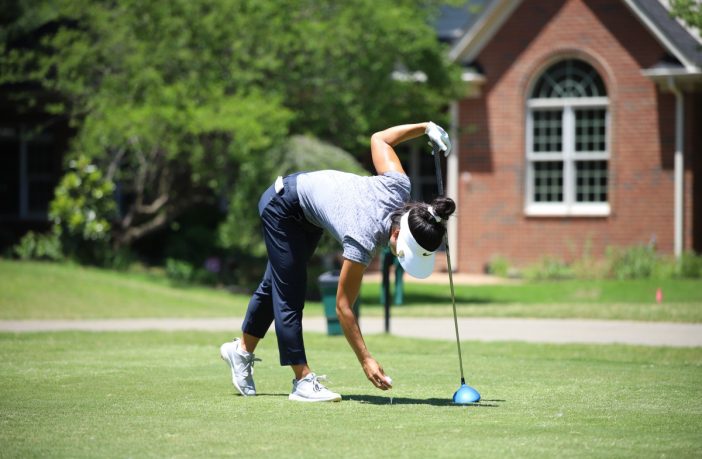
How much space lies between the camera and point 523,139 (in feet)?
76.8

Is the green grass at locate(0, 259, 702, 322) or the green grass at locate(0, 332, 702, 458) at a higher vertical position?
the green grass at locate(0, 259, 702, 322)

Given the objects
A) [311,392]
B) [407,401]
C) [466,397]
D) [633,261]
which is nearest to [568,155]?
[633,261]

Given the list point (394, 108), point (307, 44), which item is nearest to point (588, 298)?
point (394, 108)

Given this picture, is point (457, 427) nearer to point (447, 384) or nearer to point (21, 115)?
point (447, 384)

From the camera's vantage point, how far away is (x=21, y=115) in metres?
25.3

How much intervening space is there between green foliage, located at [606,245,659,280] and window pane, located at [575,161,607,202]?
1.33m

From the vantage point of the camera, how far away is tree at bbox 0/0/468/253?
61.8ft

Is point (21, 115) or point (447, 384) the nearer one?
point (447, 384)

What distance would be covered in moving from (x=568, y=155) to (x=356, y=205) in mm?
16608

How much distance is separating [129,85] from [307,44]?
3143 millimetres

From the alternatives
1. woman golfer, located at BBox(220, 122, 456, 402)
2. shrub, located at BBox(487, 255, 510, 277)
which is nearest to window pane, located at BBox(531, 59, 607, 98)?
shrub, located at BBox(487, 255, 510, 277)

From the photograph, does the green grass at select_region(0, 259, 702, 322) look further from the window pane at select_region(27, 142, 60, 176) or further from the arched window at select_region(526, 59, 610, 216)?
the window pane at select_region(27, 142, 60, 176)

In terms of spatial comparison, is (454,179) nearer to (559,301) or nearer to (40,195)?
(559,301)

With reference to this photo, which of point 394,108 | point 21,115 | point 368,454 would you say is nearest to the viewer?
point 368,454
